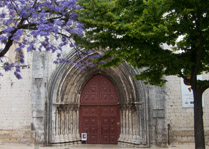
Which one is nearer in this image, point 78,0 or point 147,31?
point 147,31

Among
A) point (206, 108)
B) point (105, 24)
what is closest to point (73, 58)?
point (105, 24)

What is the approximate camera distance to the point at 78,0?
337 inches

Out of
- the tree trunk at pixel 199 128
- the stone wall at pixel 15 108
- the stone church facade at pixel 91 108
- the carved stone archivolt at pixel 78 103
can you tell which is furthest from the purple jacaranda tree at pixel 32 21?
the stone wall at pixel 15 108

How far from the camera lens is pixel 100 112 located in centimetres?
1327

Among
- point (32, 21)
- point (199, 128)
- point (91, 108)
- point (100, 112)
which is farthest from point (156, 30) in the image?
point (91, 108)

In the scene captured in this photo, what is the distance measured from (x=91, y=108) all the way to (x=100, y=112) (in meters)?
0.44

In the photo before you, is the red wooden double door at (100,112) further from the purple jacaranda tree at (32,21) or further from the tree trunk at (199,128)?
the tree trunk at (199,128)

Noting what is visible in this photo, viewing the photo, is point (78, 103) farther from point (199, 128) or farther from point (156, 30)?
point (156, 30)

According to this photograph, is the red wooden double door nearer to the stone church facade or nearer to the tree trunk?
the stone church facade

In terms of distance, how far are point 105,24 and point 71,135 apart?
6533mm

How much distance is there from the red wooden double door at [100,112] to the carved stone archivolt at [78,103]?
30cm

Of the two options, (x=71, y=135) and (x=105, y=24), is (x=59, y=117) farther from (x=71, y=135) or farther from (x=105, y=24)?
(x=105, y=24)

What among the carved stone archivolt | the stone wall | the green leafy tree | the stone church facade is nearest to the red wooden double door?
the stone church facade

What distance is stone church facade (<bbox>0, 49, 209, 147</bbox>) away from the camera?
11.9 meters
